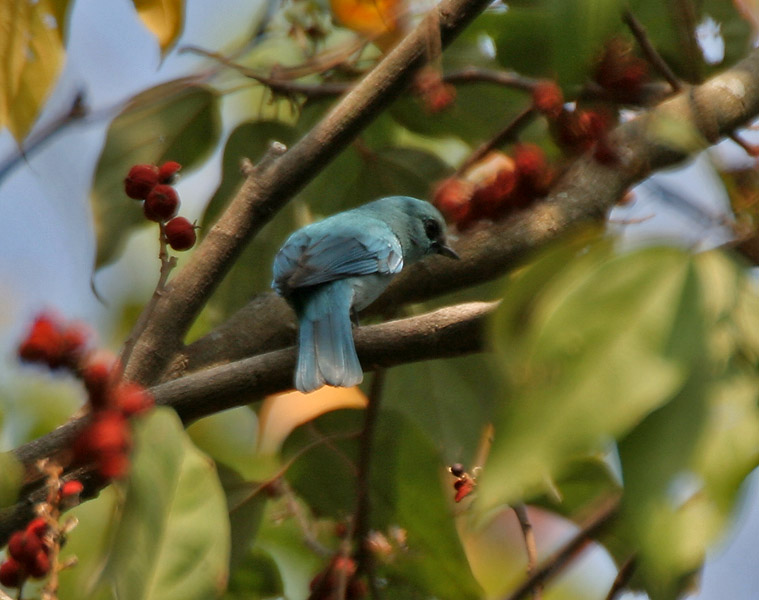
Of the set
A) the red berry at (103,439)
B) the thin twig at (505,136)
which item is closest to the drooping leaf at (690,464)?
the red berry at (103,439)

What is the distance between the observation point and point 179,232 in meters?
2.74

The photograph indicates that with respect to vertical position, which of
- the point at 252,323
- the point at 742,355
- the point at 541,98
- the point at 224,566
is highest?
the point at 742,355

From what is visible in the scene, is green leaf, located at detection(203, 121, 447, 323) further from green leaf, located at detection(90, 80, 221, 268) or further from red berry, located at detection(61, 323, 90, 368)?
red berry, located at detection(61, 323, 90, 368)

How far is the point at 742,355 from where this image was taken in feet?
4.41

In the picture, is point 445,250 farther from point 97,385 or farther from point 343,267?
point 97,385

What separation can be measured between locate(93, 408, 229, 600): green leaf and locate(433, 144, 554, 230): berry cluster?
1.69 meters

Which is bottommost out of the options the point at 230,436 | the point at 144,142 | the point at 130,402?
the point at 230,436

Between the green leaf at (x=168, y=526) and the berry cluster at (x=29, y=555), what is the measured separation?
423mm

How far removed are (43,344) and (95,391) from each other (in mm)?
236

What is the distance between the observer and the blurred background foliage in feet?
3.97

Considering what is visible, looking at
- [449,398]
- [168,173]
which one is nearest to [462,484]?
[449,398]

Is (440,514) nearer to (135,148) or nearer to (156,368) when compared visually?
(156,368)

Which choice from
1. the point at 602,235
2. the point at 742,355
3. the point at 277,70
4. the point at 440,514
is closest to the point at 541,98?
the point at 277,70

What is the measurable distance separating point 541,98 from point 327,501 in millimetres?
1443
